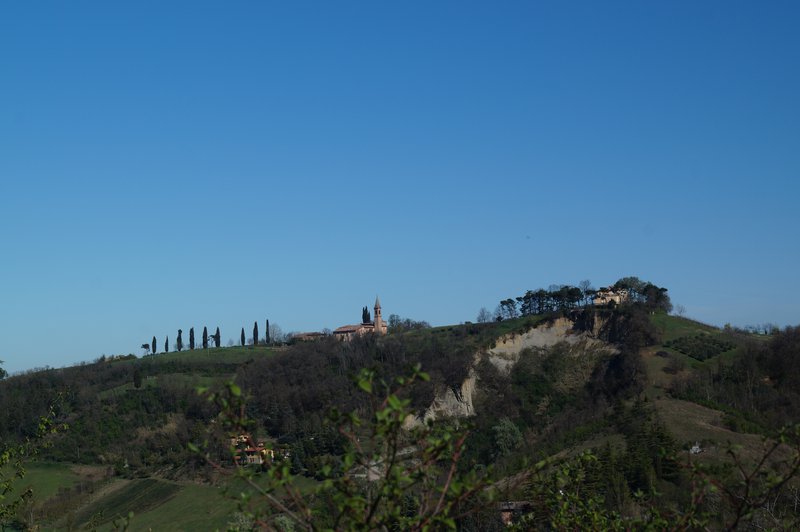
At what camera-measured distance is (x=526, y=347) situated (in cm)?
9406

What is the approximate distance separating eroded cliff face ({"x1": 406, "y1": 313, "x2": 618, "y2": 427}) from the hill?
0.53 feet

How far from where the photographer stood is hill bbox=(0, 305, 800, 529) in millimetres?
60000

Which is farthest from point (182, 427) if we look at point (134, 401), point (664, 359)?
point (664, 359)

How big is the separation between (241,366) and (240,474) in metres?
108

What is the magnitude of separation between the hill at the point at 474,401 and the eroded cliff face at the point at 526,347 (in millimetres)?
162

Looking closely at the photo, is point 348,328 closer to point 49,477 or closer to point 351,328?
point 351,328

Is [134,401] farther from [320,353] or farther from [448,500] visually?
[448,500]

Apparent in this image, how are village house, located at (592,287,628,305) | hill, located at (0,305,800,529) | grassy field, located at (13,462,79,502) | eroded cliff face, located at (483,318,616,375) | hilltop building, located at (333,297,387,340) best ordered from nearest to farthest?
hill, located at (0,305,800,529) → grassy field, located at (13,462,79,502) → eroded cliff face, located at (483,318,616,375) → village house, located at (592,287,628,305) → hilltop building, located at (333,297,387,340)

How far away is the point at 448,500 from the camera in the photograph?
17.8 feet

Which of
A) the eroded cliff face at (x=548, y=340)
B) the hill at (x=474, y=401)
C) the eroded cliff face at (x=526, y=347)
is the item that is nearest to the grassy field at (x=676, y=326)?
the hill at (x=474, y=401)

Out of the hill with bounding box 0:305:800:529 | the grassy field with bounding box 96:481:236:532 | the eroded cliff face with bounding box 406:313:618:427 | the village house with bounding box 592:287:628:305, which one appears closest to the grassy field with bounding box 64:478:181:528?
the grassy field with bounding box 96:481:236:532

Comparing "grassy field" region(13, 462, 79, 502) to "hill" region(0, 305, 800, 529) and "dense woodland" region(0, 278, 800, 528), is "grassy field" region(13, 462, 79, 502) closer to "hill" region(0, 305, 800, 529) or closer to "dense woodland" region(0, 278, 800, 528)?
"hill" region(0, 305, 800, 529)

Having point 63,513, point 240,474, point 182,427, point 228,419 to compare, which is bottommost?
point 63,513

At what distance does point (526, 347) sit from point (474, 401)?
10935mm
